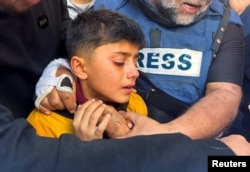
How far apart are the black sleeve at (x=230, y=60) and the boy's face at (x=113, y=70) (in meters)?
0.46

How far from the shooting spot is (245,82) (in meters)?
1.90

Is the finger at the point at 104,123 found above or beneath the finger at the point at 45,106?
above

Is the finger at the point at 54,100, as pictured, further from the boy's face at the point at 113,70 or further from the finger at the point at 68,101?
the boy's face at the point at 113,70

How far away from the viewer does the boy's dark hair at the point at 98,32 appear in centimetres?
128

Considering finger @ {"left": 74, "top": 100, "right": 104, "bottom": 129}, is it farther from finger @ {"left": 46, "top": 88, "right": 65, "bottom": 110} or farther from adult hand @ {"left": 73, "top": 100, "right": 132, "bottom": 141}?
finger @ {"left": 46, "top": 88, "right": 65, "bottom": 110}

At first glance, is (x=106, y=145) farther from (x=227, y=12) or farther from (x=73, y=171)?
(x=227, y=12)

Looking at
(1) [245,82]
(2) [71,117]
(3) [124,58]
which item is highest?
(3) [124,58]

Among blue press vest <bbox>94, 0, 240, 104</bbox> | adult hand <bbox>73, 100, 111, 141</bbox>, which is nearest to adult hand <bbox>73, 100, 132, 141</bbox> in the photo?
adult hand <bbox>73, 100, 111, 141</bbox>

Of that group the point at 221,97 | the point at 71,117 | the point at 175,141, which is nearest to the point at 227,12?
the point at 221,97

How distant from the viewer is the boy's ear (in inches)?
51.5

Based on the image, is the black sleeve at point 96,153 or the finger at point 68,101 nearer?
the black sleeve at point 96,153

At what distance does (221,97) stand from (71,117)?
1.84 ft

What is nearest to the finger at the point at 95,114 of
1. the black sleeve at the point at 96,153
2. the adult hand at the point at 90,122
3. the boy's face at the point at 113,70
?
the adult hand at the point at 90,122

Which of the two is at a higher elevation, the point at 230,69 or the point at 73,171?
the point at 73,171
